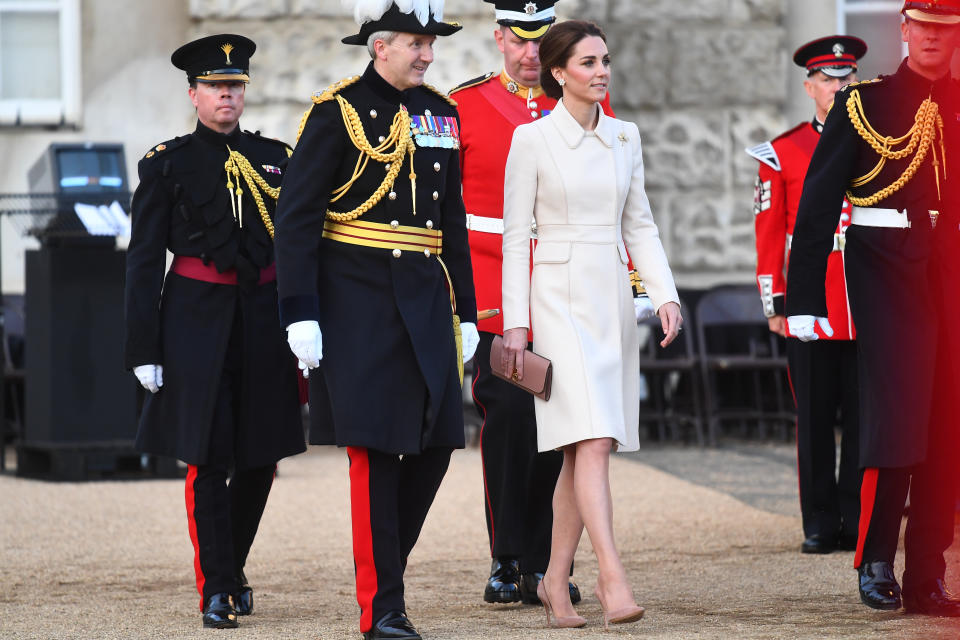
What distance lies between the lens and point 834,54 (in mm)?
6715

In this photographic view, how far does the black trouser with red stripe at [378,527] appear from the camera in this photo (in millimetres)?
4488

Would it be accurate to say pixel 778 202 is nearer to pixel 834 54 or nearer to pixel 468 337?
pixel 834 54

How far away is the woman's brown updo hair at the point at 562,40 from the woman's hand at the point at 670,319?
2.42 ft

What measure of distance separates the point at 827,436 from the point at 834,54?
1.50 m

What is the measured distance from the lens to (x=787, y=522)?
7.17 metres

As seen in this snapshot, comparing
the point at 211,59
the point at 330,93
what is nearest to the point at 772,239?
the point at 211,59

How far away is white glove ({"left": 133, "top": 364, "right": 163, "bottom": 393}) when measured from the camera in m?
5.11

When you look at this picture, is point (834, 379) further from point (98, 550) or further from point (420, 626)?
point (98, 550)

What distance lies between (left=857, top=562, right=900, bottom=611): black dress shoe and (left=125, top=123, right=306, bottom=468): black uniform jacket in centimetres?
175

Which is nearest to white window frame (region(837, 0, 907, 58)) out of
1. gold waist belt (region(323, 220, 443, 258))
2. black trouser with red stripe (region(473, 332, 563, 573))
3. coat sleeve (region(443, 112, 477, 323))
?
black trouser with red stripe (region(473, 332, 563, 573))

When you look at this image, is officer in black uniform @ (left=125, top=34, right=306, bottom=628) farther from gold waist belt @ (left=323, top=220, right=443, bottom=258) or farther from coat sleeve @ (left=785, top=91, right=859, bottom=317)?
coat sleeve @ (left=785, top=91, right=859, bottom=317)

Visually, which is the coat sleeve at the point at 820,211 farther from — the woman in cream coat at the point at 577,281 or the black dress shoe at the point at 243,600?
the black dress shoe at the point at 243,600

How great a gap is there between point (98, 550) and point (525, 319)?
264cm

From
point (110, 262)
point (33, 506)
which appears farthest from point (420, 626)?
point (110, 262)
